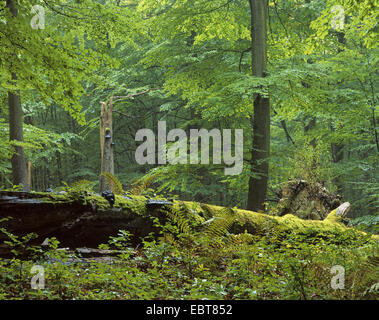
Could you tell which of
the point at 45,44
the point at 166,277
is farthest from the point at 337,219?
the point at 45,44

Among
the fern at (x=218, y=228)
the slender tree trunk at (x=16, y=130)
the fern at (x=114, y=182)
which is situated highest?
the slender tree trunk at (x=16, y=130)

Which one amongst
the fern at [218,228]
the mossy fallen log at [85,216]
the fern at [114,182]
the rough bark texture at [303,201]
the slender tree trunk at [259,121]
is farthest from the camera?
the slender tree trunk at [259,121]

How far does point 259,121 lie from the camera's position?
815 centimetres

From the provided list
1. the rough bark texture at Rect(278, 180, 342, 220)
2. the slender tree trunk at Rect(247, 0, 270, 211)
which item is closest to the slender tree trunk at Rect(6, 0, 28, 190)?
the slender tree trunk at Rect(247, 0, 270, 211)

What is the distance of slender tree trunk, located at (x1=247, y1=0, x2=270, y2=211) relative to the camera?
317 inches

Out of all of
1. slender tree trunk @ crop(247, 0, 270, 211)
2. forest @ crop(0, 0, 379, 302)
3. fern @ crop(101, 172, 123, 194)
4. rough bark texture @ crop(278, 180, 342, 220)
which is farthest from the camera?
slender tree trunk @ crop(247, 0, 270, 211)

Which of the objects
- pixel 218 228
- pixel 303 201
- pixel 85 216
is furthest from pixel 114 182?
pixel 303 201

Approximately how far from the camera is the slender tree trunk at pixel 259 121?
8.05 meters

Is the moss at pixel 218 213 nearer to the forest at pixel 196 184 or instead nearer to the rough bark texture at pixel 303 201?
the forest at pixel 196 184

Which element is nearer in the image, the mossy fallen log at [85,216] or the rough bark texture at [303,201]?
the mossy fallen log at [85,216]

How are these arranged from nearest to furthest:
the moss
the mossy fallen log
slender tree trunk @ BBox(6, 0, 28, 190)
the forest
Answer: the forest, the mossy fallen log, the moss, slender tree trunk @ BBox(6, 0, 28, 190)

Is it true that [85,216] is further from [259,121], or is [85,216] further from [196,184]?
[259,121]

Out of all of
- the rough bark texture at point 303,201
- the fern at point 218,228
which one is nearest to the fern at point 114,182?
the fern at point 218,228

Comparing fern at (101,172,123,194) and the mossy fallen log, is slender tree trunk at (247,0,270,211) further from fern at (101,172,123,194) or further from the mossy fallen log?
fern at (101,172,123,194)
